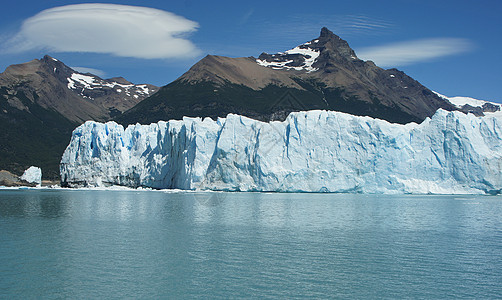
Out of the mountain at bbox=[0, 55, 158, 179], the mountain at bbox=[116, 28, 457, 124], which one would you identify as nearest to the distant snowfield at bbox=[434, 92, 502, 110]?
the mountain at bbox=[116, 28, 457, 124]

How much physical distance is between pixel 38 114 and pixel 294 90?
64.8 m

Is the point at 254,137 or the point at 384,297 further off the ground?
the point at 254,137

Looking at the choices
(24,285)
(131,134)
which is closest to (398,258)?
(24,285)

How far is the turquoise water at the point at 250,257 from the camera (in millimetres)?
10414

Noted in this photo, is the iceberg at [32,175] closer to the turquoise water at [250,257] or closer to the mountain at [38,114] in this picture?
the mountain at [38,114]

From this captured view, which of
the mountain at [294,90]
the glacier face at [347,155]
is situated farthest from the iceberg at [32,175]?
the mountain at [294,90]

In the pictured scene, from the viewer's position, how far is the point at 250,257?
13.4 metres

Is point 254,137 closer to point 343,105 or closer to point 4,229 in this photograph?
point 4,229

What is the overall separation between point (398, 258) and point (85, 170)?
142 feet

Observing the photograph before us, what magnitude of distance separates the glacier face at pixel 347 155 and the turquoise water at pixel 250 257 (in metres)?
13.7

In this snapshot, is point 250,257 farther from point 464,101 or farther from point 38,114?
point 464,101

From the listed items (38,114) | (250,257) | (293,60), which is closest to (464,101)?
(293,60)

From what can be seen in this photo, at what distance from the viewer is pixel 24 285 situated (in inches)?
415

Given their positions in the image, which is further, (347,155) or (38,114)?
(38,114)
